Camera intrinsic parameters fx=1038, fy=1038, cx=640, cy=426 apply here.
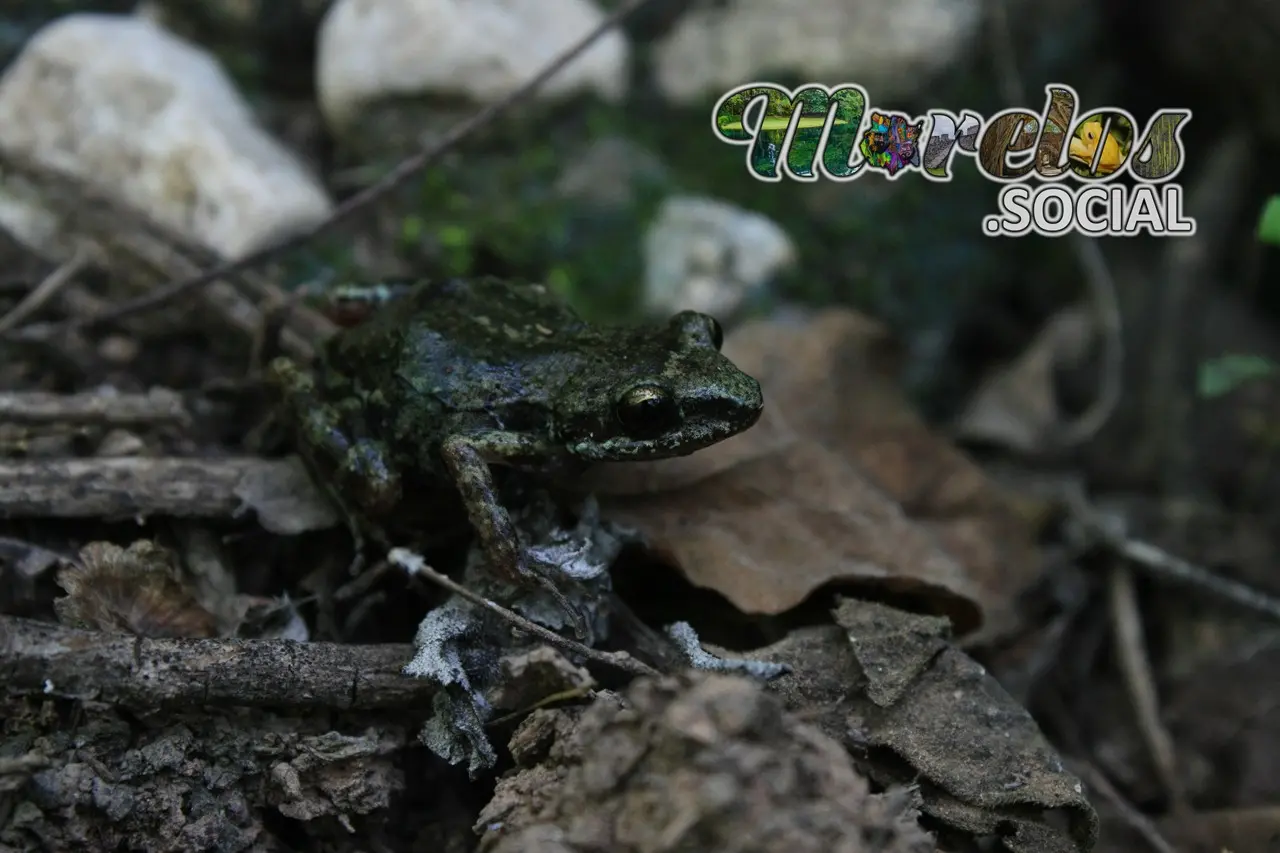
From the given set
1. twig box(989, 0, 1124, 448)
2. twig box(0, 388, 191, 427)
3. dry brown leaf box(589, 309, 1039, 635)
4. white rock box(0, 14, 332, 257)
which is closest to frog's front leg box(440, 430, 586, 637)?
dry brown leaf box(589, 309, 1039, 635)

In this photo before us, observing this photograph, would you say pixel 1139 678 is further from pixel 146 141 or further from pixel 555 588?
pixel 146 141

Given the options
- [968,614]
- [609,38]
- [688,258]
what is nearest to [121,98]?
[609,38]

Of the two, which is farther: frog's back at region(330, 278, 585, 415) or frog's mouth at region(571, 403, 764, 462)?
frog's back at region(330, 278, 585, 415)

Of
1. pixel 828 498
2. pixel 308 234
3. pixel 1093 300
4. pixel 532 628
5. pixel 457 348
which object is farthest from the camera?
pixel 1093 300

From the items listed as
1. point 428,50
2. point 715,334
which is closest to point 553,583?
point 715,334

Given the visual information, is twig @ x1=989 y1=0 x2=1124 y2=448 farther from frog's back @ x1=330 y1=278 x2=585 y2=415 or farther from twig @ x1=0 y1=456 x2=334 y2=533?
twig @ x1=0 y1=456 x2=334 y2=533

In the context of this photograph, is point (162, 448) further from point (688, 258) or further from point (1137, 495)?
point (1137, 495)

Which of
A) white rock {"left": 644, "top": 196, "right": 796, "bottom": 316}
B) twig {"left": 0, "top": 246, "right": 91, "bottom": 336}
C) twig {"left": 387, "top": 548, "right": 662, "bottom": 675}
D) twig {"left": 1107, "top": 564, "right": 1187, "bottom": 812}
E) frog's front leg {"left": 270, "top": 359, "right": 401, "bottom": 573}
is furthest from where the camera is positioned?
white rock {"left": 644, "top": 196, "right": 796, "bottom": 316}

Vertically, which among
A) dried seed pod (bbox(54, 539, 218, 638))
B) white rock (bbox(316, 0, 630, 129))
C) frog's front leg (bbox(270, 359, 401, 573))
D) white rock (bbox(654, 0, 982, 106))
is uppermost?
white rock (bbox(654, 0, 982, 106))
